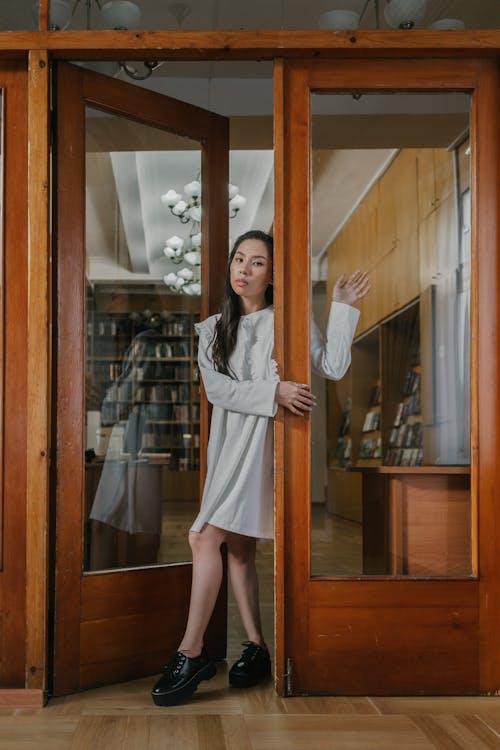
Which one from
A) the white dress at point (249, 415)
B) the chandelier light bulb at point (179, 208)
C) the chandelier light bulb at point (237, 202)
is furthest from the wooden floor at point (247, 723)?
the chandelier light bulb at point (237, 202)

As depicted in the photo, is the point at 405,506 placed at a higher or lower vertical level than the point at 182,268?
lower

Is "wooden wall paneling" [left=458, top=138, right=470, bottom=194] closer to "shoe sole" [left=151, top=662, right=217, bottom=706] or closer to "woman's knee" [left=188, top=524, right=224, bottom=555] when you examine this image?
"woman's knee" [left=188, top=524, right=224, bottom=555]

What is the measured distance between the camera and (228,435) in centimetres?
299

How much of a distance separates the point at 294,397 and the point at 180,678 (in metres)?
0.93

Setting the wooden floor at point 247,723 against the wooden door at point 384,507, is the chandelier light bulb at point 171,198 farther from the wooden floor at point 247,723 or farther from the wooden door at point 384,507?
the wooden floor at point 247,723

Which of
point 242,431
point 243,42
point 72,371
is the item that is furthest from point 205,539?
point 243,42

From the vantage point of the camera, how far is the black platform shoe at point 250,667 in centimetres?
285

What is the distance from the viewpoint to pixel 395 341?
9.32 feet

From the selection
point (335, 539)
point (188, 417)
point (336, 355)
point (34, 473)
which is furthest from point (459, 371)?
point (34, 473)

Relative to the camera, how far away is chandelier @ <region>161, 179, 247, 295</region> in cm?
326

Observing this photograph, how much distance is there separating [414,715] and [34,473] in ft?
4.40

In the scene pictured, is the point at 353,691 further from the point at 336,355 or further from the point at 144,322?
the point at 144,322

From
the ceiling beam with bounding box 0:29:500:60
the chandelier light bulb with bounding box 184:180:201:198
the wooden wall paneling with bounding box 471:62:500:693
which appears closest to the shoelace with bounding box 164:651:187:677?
the wooden wall paneling with bounding box 471:62:500:693

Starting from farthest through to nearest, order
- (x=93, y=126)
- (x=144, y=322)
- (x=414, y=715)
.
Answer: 1. (x=144, y=322)
2. (x=93, y=126)
3. (x=414, y=715)
